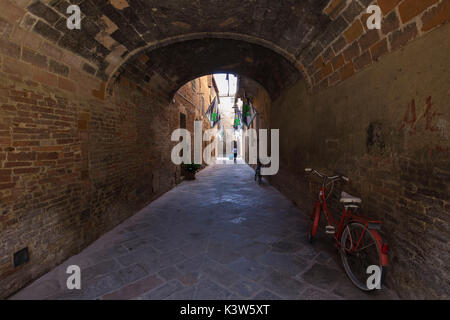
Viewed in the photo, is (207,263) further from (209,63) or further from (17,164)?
(209,63)

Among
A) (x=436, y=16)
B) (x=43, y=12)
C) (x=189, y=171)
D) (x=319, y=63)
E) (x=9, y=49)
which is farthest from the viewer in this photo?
(x=189, y=171)

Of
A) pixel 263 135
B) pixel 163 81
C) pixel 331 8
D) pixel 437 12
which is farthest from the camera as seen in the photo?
pixel 263 135

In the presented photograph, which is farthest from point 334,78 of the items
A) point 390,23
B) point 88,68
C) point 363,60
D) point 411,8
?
point 88,68

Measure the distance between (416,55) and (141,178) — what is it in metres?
5.62

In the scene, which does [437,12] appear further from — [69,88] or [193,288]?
[69,88]

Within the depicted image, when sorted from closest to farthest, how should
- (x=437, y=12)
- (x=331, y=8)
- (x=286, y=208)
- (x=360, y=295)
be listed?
(x=437, y=12) < (x=360, y=295) < (x=331, y=8) < (x=286, y=208)

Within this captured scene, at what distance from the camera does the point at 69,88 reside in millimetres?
3139

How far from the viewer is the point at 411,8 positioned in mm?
1966

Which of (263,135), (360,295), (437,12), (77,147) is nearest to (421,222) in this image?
(360,295)

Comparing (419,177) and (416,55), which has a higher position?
(416,55)

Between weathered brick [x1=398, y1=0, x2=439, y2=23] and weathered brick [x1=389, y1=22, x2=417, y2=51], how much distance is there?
81mm

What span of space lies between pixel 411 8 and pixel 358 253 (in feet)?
8.78

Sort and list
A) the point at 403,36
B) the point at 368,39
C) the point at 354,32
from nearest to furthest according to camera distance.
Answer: the point at 403,36, the point at 368,39, the point at 354,32

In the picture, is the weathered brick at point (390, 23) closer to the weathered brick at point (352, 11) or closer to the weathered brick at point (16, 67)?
the weathered brick at point (352, 11)
